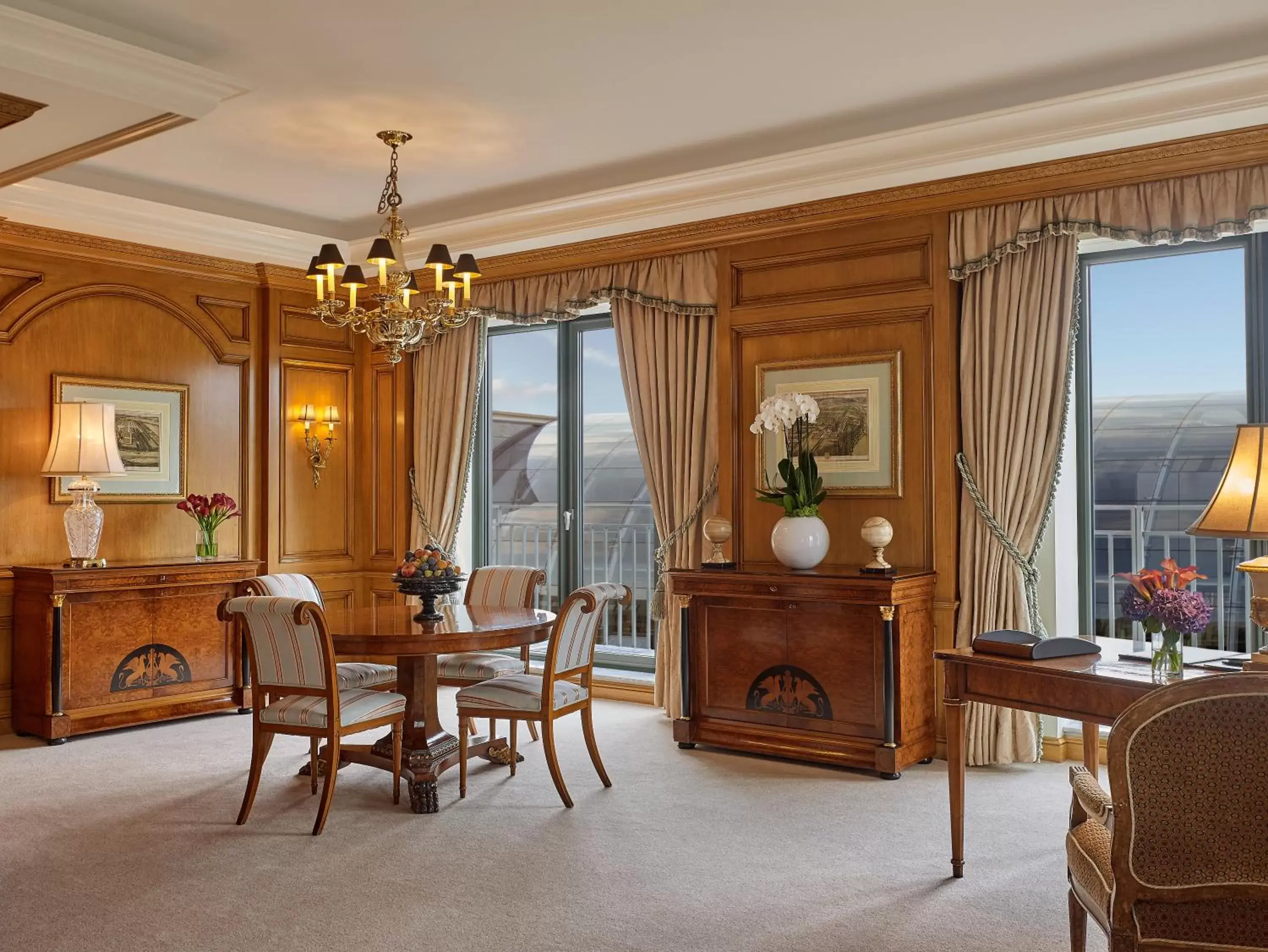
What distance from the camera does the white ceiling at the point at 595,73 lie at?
378 centimetres

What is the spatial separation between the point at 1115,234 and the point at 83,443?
5216mm

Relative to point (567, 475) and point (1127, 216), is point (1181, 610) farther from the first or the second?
point (567, 475)

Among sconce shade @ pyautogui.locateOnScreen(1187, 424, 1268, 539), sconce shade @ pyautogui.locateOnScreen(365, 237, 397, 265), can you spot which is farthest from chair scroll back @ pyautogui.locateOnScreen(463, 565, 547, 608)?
sconce shade @ pyautogui.locateOnScreen(1187, 424, 1268, 539)

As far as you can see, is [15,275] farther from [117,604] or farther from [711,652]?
[711,652]

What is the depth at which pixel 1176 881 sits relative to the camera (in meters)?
2.19

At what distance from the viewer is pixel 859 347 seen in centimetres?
544

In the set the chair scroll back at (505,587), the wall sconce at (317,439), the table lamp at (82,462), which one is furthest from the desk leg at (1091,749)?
the wall sconce at (317,439)

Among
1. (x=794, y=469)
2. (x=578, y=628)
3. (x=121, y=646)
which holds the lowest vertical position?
(x=121, y=646)

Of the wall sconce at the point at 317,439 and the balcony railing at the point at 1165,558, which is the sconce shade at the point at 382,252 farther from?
the balcony railing at the point at 1165,558

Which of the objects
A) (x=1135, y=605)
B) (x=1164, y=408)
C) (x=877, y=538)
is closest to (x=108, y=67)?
(x=877, y=538)

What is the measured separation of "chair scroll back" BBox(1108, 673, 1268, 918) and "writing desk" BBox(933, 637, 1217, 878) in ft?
2.13

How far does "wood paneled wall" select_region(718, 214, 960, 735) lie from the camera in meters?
5.17

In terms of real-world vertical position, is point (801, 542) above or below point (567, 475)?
below

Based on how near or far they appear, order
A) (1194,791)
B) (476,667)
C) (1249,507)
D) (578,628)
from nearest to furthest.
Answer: (1194,791), (1249,507), (578,628), (476,667)
